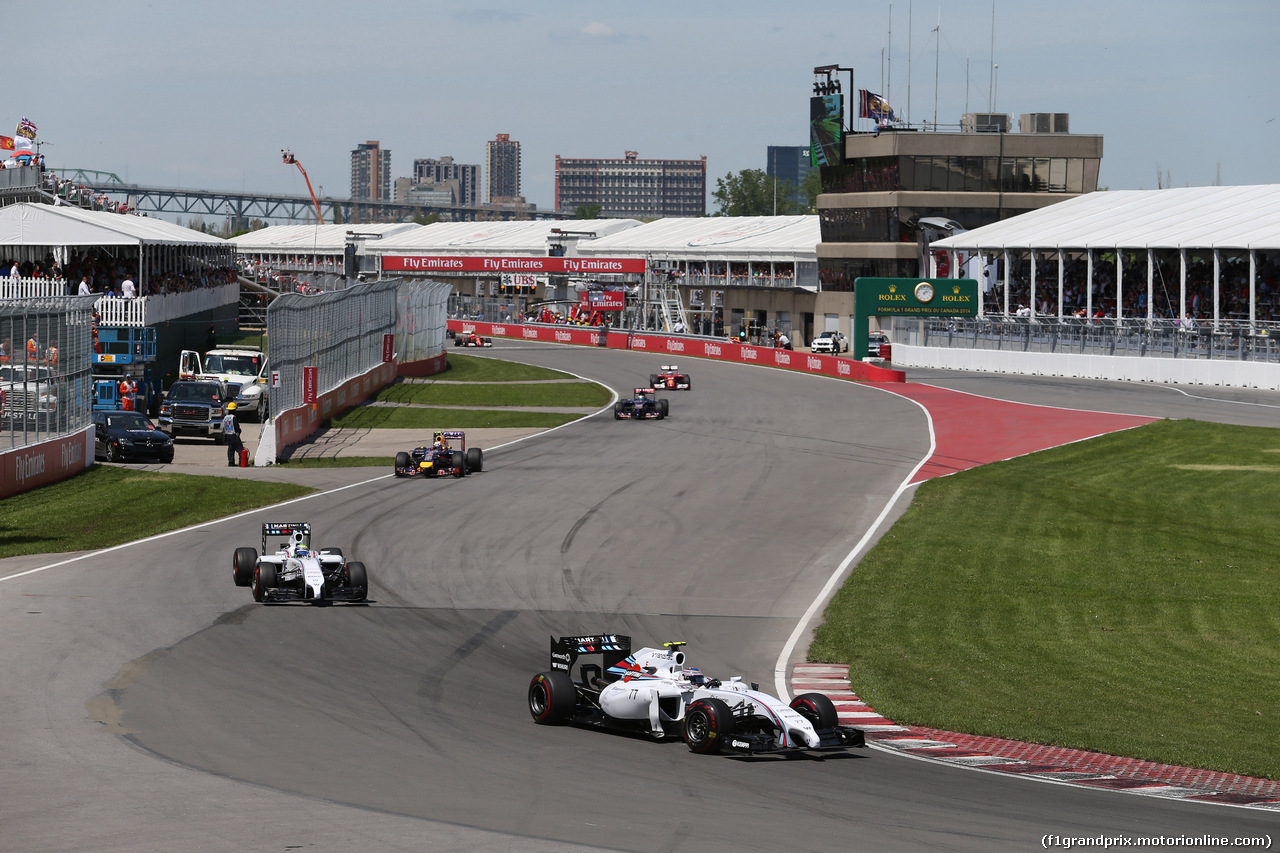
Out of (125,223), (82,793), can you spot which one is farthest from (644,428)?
(82,793)

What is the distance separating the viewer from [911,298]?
70875mm

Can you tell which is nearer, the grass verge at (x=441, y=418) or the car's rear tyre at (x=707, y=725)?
the car's rear tyre at (x=707, y=725)

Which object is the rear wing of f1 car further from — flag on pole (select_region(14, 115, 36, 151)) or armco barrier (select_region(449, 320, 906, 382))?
flag on pole (select_region(14, 115, 36, 151))

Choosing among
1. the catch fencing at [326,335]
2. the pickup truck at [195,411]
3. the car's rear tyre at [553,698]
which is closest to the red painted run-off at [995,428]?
the catch fencing at [326,335]

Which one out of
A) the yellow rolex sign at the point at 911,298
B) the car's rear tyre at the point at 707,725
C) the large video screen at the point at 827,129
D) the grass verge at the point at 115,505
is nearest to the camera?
the car's rear tyre at the point at 707,725

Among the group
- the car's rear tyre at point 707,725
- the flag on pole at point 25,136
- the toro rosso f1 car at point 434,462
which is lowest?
the car's rear tyre at point 707,725

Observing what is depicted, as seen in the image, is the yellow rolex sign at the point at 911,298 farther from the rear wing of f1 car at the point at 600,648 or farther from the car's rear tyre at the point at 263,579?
the rear wing of f1 car at the point at 600,648

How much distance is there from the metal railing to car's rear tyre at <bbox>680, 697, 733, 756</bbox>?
1871 inches

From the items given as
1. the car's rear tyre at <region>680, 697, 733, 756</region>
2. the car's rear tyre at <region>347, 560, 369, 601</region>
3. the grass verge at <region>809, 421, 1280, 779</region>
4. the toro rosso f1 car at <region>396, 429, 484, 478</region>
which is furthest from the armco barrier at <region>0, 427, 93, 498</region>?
the car's rear tyre at <region>680, 697, 733, 756</region>

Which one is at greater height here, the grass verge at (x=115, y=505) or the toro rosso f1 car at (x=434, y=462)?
the toro rosso f1 car at (x=434, y=462)

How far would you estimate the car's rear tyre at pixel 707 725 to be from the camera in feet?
42.4

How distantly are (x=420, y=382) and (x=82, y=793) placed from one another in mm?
53672

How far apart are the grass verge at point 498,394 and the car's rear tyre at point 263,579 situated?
115 feet

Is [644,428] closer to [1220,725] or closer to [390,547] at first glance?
[390,547]
